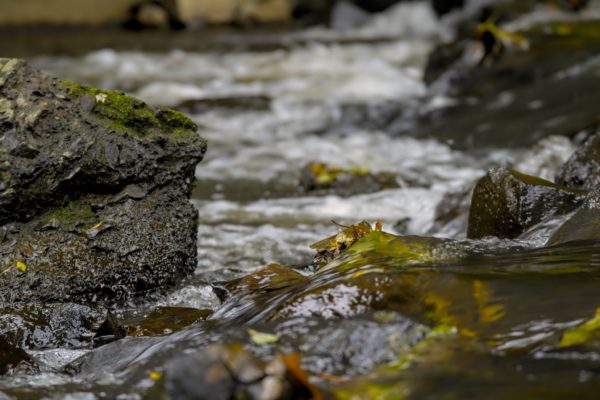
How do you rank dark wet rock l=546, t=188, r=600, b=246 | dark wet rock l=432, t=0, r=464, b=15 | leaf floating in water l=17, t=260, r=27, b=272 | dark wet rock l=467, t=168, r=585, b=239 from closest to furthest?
dark wet rock l=546, t=188, r=600, b=246
leaf floating in water l=17, t=260, r=27, b=272
dark wet rock l=467, t=168, r=585, b=239
dark wet rock l=432, t=0, r=464, b=15

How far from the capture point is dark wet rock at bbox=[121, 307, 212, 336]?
3.82 m

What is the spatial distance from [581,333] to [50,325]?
95.1 inches

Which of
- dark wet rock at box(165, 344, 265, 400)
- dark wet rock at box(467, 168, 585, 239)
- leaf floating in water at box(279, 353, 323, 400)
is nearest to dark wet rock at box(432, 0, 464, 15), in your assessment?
dark wet rock at box(467, 168, 585, 239)

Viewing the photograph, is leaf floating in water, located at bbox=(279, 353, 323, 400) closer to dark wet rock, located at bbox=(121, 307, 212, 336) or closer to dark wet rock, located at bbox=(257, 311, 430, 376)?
A: dark wet rock, located at bbox=(257, 311, 430, 376)

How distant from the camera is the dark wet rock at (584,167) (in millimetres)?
5371

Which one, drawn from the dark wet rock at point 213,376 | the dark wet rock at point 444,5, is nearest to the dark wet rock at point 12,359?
the dark wet rock at point 213,376

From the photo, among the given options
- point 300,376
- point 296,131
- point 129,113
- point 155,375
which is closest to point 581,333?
point 300,376

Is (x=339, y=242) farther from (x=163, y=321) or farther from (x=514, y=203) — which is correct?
(x=514, y=203)

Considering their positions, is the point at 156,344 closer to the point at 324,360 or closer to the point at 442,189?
the point at 324,360

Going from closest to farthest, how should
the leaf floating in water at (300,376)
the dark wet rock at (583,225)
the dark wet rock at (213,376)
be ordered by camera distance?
the dark wet rock at (213,376) < the leaf floating in water at (300,376) < the dark wet rock at (583,225)

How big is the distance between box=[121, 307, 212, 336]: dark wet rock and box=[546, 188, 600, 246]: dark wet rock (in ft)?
5.76

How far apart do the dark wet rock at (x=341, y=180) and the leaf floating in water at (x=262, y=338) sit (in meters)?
4.30

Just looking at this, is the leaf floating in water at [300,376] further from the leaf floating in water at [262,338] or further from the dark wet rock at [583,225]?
the dark wet rock at [583,225]

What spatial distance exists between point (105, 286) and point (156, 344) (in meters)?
1.05
